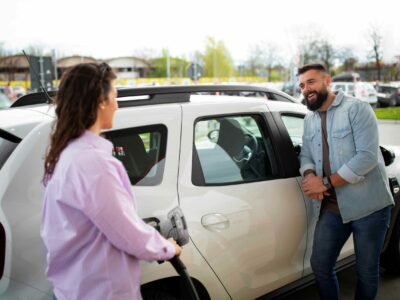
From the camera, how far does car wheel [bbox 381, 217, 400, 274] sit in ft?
12.0

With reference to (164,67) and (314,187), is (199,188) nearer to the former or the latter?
(314,187)

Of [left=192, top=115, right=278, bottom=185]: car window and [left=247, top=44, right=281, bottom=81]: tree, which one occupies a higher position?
[left=247, top=44, right=281, bottom=81]: tree

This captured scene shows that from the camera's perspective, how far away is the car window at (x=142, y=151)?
2.27 metres

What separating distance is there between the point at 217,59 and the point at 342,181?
268 feet

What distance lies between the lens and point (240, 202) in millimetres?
2545

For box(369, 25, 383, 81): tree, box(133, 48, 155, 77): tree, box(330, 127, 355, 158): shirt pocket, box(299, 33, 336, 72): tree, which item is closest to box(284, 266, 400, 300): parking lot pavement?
box(330, 127, 355, 158): shirt pocket

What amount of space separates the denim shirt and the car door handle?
744 millimetres

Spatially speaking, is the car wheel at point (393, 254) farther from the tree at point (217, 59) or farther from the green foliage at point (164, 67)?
the tree at point (217, 59)

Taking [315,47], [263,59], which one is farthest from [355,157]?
[263,59]

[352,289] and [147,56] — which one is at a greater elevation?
[147,56]

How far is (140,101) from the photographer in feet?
8.21

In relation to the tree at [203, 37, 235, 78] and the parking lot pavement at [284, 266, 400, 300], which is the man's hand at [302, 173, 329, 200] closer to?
the parking lot pavement at [284, 266, 400, 300]

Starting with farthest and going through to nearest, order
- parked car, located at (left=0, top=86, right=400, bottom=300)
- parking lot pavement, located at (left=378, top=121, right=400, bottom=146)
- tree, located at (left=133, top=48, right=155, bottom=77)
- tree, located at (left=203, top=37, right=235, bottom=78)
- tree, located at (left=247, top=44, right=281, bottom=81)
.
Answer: tree, located at (left=203, top=37, right=235, bottom=78)
tree, located at (left=133, top=48, right=155, bottom=77)
tree, located at (left=247, top=44, right=281, bottom=81)
parking lot pavement, located at (left=378, top=121, right=400, bottom=146)
parked car, located at (left=0, top=86, right=400, bottom=300)

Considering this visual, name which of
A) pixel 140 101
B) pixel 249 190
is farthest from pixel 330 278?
pixel 140 101
